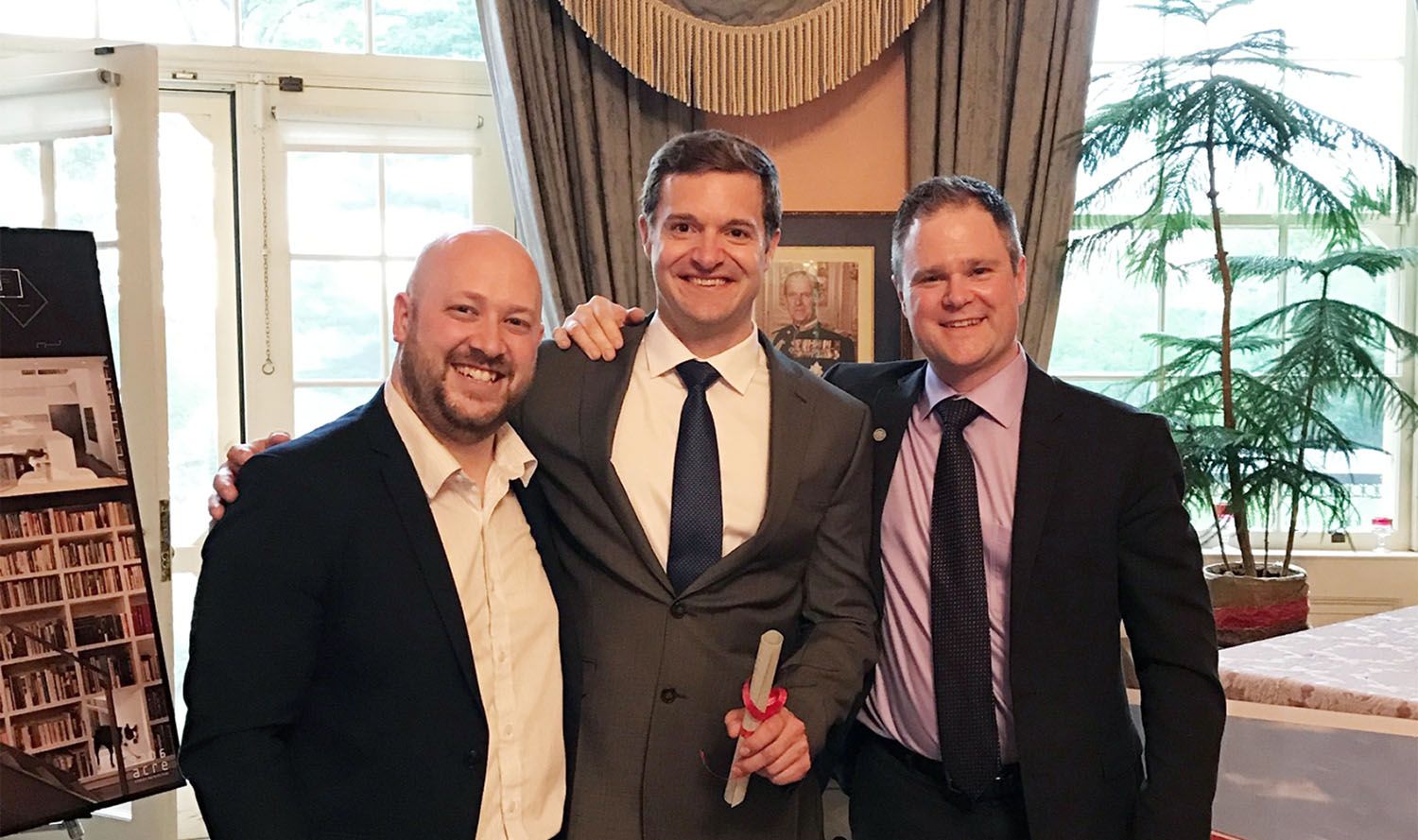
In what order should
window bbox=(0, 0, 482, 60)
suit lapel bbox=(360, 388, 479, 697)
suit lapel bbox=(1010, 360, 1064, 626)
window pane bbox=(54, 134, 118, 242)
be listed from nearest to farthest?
1. suit lapel bbox=(360, 388, 479, 697)
2. suit lapel bbox=(1010, 360, 1064, 626)
3. window pane bbox=(54, 134, 118, 242)
4. window bbox=(0, 0, 482, 60)

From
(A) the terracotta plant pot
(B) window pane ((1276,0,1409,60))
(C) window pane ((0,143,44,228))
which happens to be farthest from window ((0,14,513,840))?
(B) window pane ((1276,0,1409,60))

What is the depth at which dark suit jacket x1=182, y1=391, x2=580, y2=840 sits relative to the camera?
128 centimetres

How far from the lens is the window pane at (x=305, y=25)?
3.16 meters

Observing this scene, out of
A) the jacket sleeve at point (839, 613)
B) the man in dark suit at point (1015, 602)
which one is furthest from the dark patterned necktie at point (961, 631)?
the jacket sleeve at point (839, 613)

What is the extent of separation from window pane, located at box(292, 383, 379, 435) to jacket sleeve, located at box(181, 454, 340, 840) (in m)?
2.01

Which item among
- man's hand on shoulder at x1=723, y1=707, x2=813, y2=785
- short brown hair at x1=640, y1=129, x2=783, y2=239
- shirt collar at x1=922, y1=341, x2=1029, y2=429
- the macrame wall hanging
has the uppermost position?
the macrame wall hanging

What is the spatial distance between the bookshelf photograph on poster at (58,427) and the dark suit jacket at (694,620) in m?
1.17

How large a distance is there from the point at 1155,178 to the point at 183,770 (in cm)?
274

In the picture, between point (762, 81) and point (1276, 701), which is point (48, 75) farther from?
point (1276, 701)

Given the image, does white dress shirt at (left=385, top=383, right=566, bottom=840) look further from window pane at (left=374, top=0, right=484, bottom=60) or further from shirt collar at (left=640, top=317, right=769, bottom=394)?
window pane at (left=374, top=0, right=484, bottom=60)

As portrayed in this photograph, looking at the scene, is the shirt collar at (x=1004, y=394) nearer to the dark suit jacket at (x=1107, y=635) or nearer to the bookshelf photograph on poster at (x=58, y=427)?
the dark suit jacket at (x=1107, y=635)

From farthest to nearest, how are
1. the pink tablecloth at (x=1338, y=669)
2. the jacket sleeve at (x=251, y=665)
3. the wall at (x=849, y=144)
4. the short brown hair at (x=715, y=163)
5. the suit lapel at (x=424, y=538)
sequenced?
the wall at (x=849, y=144)
the short brown hair at (x=715, y=163)
the pink tablecloth at (x=1338, y=669)
the suit lapel at (x=424, y=538)
the jacket sleeve at (x=251, y=665)

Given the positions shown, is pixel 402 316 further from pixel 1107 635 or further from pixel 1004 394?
pixel 1107 635

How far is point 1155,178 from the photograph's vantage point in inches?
121
